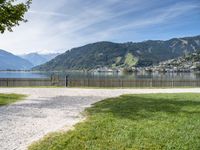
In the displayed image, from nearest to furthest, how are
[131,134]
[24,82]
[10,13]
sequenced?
[131,134] → [10,13] → [24,82]

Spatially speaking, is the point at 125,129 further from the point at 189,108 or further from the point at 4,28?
the point at 4,28

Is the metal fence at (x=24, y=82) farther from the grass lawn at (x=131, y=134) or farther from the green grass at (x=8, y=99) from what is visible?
the grass lawn at (x=131, y=134)

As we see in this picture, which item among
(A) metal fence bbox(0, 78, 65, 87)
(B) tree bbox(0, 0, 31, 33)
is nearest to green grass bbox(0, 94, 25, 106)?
(B) tree bbox(0, 0, 31, 33)

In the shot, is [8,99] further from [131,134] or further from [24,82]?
[24,82]

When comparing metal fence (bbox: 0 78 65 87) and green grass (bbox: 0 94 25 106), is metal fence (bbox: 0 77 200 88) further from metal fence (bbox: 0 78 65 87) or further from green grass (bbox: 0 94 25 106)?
green grass (bbox: 0 94 25 106)

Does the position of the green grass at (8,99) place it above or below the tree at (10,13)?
below

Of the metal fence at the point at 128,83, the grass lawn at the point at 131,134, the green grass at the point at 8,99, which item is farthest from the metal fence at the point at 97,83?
the grass lawn at the point at 131,134

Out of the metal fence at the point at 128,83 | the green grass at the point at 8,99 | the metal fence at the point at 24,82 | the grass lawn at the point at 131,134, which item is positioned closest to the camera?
the grass lawn at the point at 131,134

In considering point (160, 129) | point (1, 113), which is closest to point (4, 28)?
point (1, 113)

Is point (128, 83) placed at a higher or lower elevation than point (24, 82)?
lower

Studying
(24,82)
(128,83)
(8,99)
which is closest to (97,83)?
(128,83)

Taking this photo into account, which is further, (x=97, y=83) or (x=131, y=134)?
(x=97, y=83)

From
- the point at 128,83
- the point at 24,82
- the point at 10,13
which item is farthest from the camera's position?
the point at 24,82

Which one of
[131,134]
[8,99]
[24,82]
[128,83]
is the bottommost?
[131,134]
